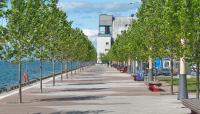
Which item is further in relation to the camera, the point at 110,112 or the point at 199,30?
the point at 110,112

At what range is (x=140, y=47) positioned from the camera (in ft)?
158

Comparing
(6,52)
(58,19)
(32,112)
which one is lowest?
(32,112)

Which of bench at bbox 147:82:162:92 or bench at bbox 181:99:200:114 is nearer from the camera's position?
bench at bbox 181:99:200:114

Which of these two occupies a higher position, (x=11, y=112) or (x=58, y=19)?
(x=58, y=19)

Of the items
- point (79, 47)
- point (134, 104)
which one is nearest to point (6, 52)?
point (134, 104)

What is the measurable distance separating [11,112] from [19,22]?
7461 millimetres

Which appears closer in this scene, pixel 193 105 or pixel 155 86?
pixel 193 105

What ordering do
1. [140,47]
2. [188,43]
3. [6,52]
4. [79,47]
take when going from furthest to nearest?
[79,47] → [140,47] → [6,52] → [188,43]

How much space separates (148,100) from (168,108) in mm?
5134

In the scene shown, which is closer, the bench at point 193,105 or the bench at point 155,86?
the bench at point 193,105

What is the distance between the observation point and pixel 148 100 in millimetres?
32562

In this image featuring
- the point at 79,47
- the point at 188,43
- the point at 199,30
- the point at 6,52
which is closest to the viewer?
the point at 199,30

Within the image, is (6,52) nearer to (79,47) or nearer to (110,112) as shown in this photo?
(110,112)

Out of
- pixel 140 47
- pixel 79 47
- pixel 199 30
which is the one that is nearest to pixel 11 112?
pixel 199 30
